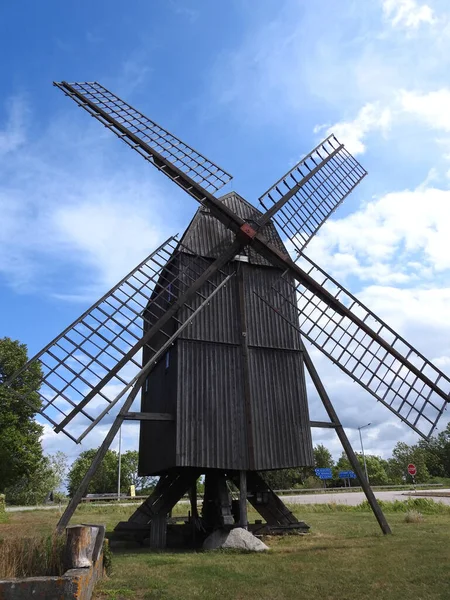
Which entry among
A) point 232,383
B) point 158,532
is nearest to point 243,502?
point 158,532

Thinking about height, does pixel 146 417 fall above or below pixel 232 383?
below

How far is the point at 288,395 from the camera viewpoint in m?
15.5

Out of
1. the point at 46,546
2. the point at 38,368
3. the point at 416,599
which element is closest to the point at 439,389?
the point at 416,599

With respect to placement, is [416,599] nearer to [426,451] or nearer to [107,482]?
[107,482]

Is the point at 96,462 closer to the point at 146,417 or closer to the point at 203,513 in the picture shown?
the point at 146,417

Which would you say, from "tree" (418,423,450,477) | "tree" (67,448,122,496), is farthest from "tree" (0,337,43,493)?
"tree" (418,423,450,477)

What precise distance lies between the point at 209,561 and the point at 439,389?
828 centimetres

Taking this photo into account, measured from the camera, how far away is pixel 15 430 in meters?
32.1

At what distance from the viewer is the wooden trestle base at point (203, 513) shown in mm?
14289

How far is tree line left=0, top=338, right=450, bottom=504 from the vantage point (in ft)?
104

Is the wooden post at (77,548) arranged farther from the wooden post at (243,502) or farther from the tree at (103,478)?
the tree at (103,478)

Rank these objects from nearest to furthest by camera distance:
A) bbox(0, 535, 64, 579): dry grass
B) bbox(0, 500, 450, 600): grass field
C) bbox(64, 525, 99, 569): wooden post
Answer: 1. bbox(64, 525, 99, 569): wooden post
2. bbox(0, 535, 64, 579): dry grass
3. bbox(0, 500, 450, 600): grass field

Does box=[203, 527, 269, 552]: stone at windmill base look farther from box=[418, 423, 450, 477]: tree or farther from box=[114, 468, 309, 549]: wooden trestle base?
box=[418, 423, 450, 477]: tree

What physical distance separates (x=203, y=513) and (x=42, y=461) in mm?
23249
